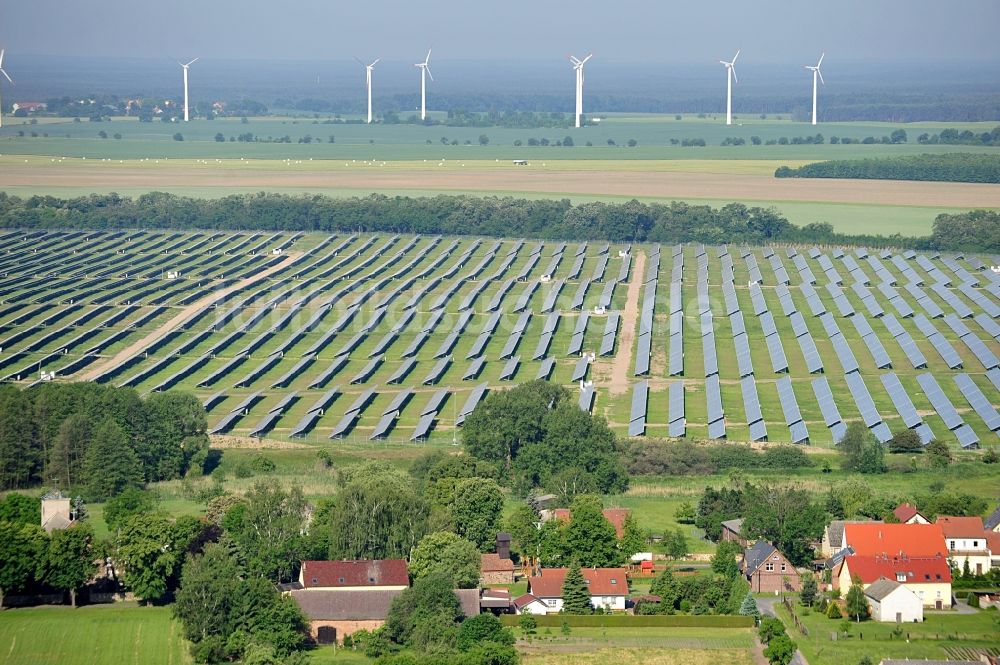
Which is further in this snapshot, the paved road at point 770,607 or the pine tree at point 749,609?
the pine tree at point 749,609

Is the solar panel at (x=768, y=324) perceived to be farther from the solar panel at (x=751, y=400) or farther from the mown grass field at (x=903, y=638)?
the mown grass field at (x=903, y=638)

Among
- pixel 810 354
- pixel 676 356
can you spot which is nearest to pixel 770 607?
pixel 676 356

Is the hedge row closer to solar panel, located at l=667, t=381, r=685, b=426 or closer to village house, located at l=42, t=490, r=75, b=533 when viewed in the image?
village house, located at l=42, t=490, r=75, b=533

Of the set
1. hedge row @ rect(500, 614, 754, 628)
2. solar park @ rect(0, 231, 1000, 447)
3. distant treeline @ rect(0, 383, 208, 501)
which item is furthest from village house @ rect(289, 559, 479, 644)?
solar park @ rect(0, 231, 1000, 447)

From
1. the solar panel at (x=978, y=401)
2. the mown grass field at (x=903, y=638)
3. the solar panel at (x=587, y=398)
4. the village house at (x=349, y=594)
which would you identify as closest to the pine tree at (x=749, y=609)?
the mown grass field at (x=903, y=638)

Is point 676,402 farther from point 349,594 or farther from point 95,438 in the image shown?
point 349,594

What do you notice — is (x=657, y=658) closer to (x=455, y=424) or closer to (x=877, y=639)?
(x=877, y=639)
